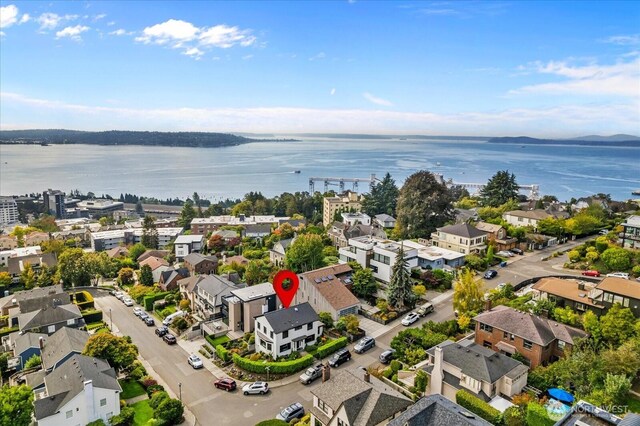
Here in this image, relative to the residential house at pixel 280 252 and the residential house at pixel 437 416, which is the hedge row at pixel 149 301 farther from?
the residential house at pixel 437 416

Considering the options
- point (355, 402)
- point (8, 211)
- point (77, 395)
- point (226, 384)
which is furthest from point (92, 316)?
point (8, 211)

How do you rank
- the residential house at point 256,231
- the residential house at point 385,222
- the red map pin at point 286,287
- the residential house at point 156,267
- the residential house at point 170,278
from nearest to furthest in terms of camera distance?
the red map pin at point 286,287
the residential house at point 170,278
the residential house at point 156,267
the residential house at point 256,231
the residential house at point 385,222

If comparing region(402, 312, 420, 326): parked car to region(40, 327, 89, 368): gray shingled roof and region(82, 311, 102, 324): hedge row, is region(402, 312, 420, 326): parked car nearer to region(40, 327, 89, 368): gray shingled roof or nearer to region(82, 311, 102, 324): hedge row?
region(40, 327, 89, 368): gray shingled roof

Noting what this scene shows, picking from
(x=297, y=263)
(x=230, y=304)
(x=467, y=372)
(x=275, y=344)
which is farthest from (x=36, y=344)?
(x=467, y=372)

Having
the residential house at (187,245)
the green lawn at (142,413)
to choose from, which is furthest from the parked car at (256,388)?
the residential house at (187,245)

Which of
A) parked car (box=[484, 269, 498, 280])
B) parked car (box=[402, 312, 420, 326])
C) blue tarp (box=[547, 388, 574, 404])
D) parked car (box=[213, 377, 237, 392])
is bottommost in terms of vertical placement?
parked car (box=[213, 377, 237, 392])

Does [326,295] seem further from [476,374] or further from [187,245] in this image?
[187,245]

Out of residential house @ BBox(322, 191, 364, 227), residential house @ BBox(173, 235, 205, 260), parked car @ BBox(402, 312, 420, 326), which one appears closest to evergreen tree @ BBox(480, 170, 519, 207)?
residential house @ BBox(322, 191, 364, 227)

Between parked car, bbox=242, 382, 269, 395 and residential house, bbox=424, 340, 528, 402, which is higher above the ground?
residential house, bbox=424, 340, 528, 402
